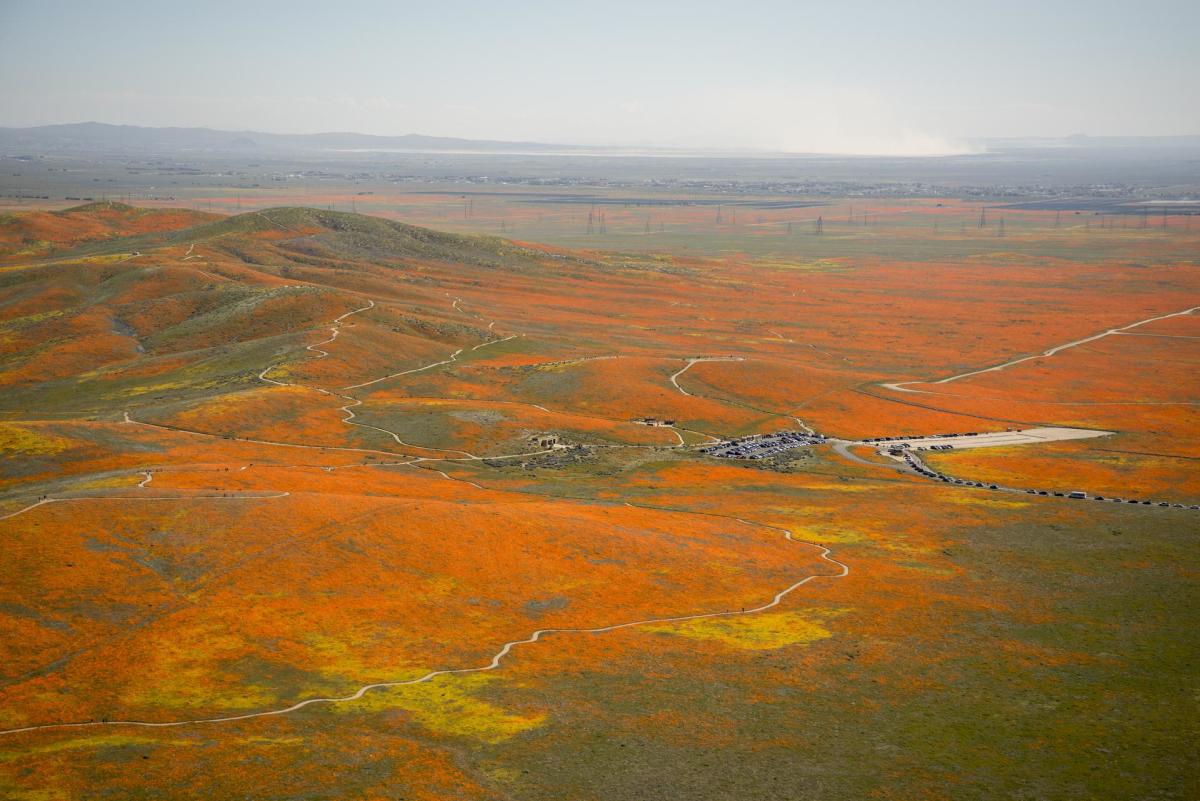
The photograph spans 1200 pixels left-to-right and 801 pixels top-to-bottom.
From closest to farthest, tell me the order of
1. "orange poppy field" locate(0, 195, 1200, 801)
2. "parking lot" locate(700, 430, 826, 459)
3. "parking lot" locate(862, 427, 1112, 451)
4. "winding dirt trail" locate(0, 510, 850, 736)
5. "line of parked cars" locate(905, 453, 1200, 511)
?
"orange poppy field" locate(0, 195, 1200, 801), "winding dirt trail" locate(0, 510, 850, 736), "line of parked cars" locate(905, 453, 1200, 511), "parking lot" locate(700, 430, 826, 459), "parking lot" locate(862, 427, 1112, 451)

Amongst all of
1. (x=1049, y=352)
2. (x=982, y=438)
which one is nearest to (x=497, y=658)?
(x=982, y=438)

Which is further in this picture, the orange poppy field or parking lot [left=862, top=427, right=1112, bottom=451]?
parking lot [left=862, top=427, right=1112, bottom=451]

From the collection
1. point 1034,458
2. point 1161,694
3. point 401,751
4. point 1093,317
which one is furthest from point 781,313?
point 401,751

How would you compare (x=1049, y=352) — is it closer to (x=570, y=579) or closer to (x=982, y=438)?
(x=982, y=438)

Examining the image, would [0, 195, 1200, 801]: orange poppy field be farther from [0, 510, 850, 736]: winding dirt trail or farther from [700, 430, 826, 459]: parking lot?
[700, 430, 826, 459]: parking lot

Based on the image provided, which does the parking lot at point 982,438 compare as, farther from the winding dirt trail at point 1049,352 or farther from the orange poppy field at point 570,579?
the winding dirt trail at point 1049,352

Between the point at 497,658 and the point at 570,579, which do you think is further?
the point at 570,579

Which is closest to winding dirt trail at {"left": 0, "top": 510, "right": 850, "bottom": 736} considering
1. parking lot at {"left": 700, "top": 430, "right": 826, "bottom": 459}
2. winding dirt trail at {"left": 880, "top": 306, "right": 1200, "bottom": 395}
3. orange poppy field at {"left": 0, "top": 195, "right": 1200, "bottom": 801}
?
orange poppy field at {"left": 0, "top": 195, "right": 1200, "bottom": 801}

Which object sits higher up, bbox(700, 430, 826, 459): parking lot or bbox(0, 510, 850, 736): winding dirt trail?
bbox(0, 510, 850, 736): winding dirt trail

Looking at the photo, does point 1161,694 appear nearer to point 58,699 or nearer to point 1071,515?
point 1071,515
